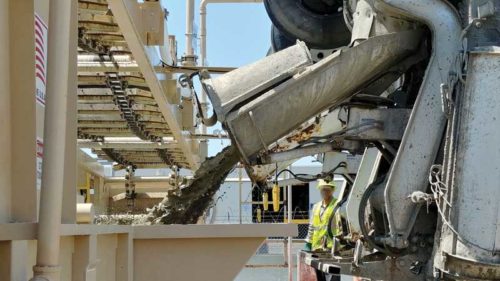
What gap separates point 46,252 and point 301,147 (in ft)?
8.33

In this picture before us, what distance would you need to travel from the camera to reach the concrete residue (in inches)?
A: 185

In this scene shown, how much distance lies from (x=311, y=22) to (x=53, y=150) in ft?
12.7

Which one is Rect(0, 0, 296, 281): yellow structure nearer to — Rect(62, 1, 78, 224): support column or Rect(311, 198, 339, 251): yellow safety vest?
Rect(62, 1, 78, 224): support column

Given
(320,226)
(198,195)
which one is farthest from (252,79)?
(320,226)

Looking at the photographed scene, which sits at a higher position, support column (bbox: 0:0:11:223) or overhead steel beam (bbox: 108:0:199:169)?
overhead steel beam (bbox: 108:0:199:169)

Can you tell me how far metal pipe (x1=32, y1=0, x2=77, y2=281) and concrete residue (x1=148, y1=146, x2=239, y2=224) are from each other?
2.75m

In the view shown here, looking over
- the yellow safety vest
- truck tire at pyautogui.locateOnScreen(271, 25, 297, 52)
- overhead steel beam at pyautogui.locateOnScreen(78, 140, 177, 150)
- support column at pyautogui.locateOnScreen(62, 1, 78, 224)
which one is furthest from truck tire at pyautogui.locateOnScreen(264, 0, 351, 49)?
overhead steel beam at pyautogui.locateOnScreen(78, 140, 177, 150)

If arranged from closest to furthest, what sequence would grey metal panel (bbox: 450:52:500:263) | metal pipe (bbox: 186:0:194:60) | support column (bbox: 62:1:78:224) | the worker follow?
support column (bbox: 62:1:78:224) < grey metal panel (bbox: 450:52:500:263) < the worker < metal pipe (bbox: 186:0:194:60)

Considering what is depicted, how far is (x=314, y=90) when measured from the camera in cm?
399

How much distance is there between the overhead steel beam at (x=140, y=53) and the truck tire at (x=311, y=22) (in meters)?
1.00

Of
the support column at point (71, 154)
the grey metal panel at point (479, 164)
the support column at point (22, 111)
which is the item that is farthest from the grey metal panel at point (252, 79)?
the support column at point (22, 111)

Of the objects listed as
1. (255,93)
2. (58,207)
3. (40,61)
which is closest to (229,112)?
(255,93)

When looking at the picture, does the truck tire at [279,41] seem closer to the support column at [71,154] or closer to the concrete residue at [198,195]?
the concrete residue at [198,195]

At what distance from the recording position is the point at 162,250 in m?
3.04
